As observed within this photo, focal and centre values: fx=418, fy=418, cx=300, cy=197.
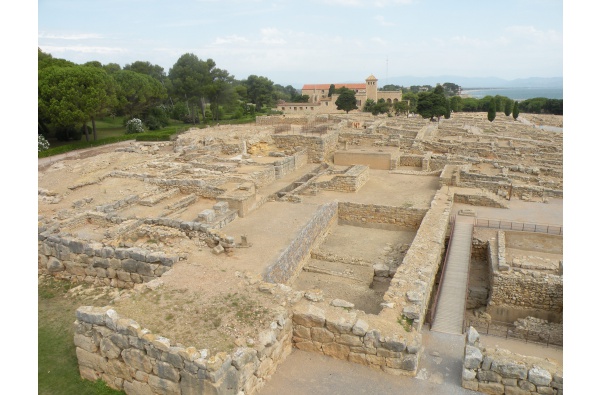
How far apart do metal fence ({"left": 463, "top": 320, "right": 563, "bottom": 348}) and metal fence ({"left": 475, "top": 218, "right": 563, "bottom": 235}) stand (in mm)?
4174

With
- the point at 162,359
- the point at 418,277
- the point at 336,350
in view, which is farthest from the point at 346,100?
the point at 162,359

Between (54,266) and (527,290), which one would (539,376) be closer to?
(527,290)

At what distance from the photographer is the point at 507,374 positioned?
604 cm

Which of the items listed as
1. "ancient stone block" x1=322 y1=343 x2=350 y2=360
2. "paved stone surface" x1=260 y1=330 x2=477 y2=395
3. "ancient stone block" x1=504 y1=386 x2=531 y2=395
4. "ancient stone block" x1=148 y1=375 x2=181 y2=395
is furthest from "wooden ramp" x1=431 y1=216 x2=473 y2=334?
"ancient stone block" x1=148 y1=375 x2=181 y2=395

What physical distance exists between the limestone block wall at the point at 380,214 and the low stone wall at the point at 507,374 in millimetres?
9476

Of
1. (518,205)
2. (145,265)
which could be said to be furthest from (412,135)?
(145,265)

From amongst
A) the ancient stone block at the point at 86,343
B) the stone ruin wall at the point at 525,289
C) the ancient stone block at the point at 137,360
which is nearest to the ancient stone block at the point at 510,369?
the ancient stone block at the point at 137,360

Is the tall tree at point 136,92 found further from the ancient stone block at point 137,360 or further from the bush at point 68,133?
the ancient stone block at point 137,360

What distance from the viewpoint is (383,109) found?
204ft

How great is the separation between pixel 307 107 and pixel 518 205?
48570 millimetres

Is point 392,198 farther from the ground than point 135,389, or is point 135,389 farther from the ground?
point 392,198

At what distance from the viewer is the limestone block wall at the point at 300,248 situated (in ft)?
32.4

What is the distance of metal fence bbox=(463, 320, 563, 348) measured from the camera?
36.1ft

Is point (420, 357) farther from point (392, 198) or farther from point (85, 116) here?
point (85, 116)
